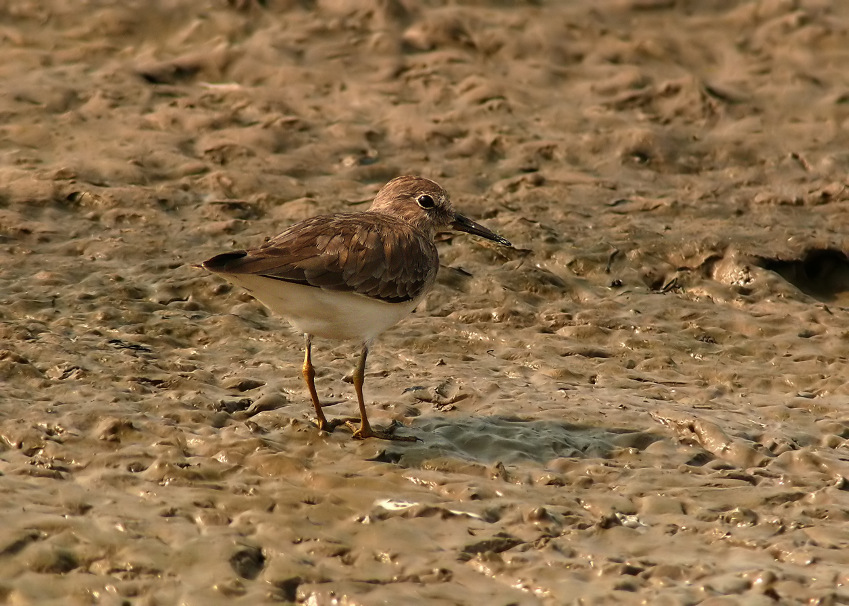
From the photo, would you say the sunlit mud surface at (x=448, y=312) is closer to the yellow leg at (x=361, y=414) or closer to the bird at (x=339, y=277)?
the yellow leg at (x=361, y=414)

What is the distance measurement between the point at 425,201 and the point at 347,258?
4.87 feet

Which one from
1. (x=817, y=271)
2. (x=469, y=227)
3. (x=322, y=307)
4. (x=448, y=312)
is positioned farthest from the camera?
(x=817, y=271)

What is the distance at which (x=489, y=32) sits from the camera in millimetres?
13625

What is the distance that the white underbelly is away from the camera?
7.41 meters

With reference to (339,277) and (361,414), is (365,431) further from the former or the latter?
(339,277)

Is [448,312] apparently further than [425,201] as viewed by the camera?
Yes

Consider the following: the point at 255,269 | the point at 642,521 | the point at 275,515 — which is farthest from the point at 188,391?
the point at 642,521

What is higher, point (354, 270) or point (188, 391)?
point (354, 270)

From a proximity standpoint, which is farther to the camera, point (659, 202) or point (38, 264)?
point (659, 202)

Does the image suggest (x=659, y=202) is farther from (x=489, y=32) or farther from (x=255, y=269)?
(x=255, y=269)

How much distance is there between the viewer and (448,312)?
31.9ft

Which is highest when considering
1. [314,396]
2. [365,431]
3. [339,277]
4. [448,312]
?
[339,277]

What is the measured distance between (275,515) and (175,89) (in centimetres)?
728

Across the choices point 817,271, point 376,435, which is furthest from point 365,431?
point 817,271
